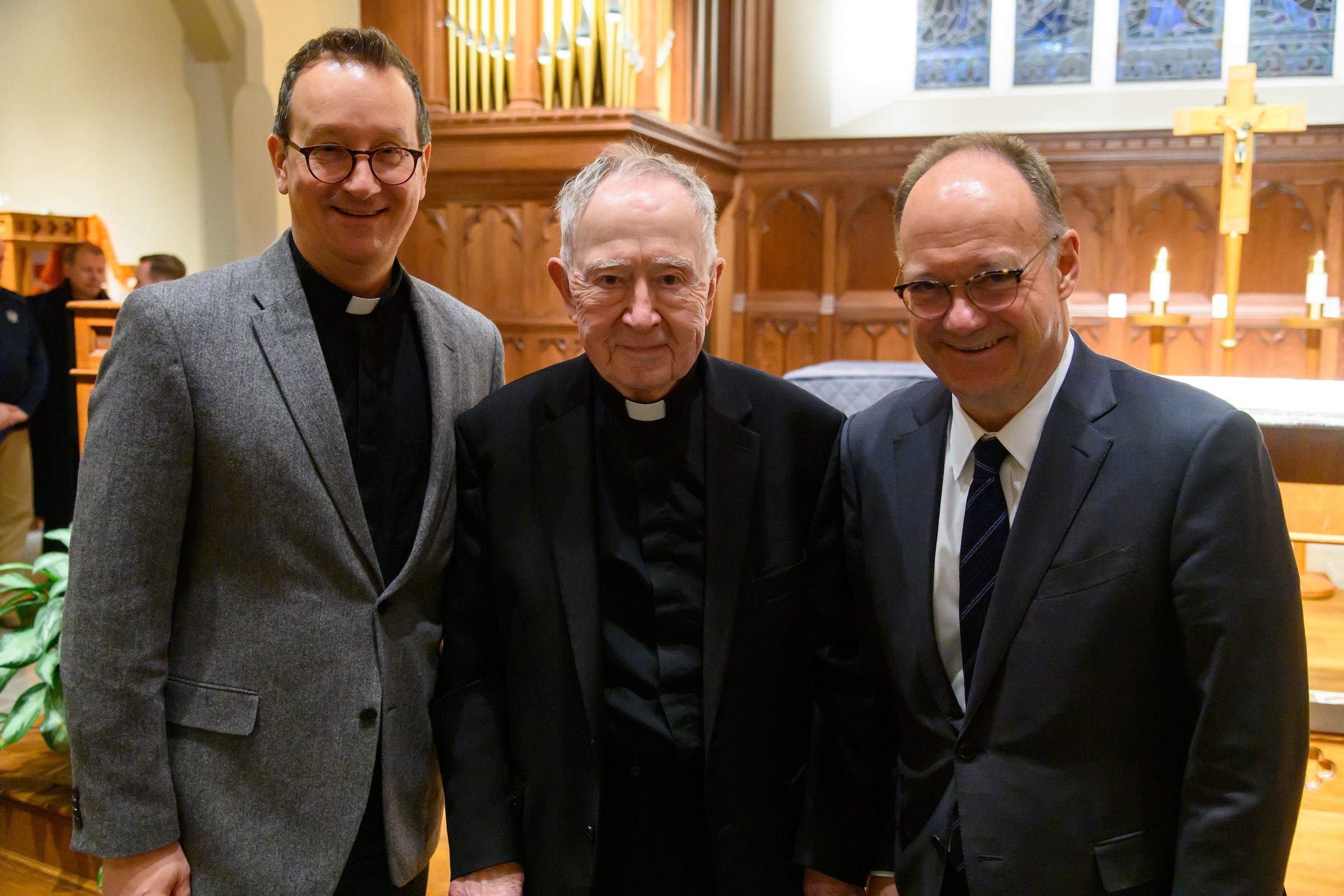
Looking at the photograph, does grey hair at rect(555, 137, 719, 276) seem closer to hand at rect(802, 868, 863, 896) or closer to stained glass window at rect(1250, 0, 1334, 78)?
hand at rect(802, 868, 863, 896)

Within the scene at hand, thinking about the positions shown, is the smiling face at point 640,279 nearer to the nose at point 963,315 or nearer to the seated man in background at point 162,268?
the nose at point 963,315

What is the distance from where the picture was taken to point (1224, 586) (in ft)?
4.73

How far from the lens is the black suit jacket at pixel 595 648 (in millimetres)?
1731

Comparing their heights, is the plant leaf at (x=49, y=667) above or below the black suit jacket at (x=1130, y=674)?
below

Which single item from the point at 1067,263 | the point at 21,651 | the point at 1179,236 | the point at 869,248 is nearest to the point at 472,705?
the point at 1067,263

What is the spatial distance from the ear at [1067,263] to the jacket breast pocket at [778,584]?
61cm

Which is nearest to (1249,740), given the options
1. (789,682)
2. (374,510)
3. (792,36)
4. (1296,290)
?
(789,682)

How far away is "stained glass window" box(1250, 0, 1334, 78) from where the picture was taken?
7422 mm

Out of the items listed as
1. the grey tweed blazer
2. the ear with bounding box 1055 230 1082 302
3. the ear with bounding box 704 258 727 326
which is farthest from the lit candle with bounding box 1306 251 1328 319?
the grey tweed blazer

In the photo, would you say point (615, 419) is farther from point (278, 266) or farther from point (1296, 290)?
point (1296, 290)

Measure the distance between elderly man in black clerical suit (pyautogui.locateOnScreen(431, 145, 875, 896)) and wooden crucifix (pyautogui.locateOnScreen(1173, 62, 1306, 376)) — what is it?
4.14 meters

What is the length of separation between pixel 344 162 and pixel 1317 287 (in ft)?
17.3

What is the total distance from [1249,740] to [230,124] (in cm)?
656

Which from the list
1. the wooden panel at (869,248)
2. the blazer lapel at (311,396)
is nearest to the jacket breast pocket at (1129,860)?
the blazer lapel at (311,396)
